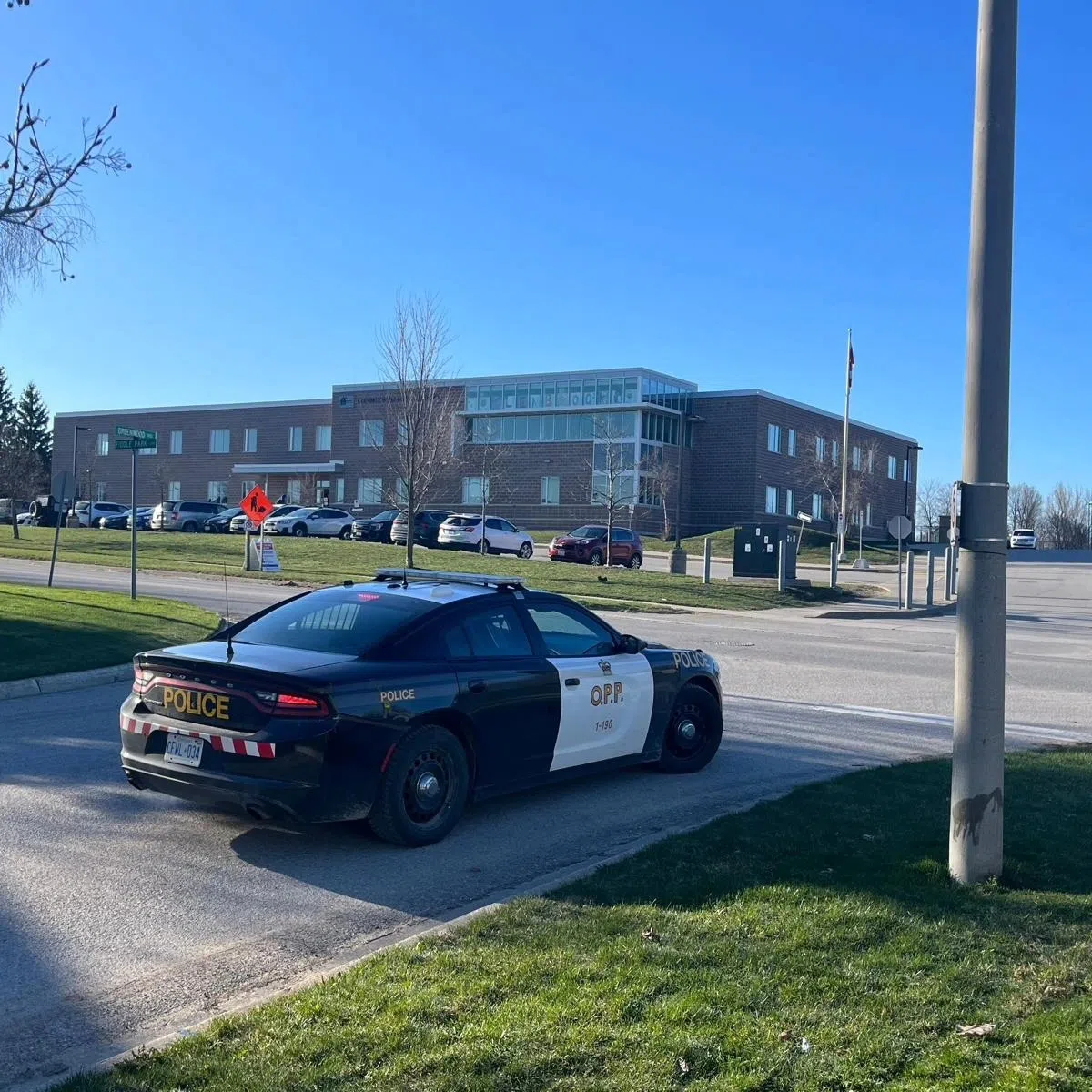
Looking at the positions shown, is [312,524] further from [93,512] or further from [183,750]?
[183,750]

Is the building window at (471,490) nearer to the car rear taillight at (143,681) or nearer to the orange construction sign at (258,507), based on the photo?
the orange construction sign at (258,507)

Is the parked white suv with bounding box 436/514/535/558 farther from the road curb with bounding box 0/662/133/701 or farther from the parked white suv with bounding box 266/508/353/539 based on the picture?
the road curb with bounding box 0/662/133/701

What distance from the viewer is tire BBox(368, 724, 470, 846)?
637cm

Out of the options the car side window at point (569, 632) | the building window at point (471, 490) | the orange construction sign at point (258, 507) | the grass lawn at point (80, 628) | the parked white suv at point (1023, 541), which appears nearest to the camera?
the car side window at point (569, 632)

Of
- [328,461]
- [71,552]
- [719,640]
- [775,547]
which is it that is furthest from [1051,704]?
[328,461]

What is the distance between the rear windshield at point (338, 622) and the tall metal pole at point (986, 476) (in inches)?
126

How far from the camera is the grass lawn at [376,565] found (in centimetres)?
2992

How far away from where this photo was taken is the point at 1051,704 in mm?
13164

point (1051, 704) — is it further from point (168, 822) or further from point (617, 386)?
point (617, 386)

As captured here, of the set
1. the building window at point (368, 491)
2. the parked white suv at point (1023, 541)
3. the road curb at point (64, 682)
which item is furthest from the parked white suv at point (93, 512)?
the parked white suv at point (1023, 541)

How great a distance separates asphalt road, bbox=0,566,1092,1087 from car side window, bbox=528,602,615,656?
3.29ft

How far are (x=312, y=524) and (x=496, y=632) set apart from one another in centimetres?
4655

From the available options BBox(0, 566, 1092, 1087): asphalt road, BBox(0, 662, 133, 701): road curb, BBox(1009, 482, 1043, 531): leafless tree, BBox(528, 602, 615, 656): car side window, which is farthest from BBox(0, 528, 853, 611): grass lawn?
BBox(1009, 482, 1043, 531): leafless tree

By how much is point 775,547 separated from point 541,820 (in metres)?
27.8
